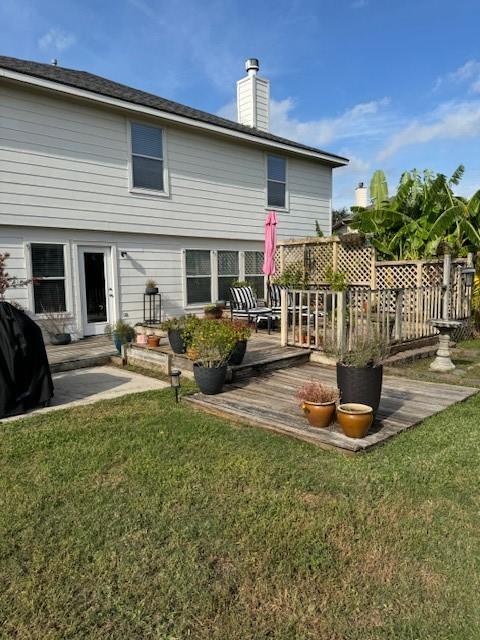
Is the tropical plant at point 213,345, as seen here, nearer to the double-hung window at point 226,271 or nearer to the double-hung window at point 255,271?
the double-hung window at point 226,271

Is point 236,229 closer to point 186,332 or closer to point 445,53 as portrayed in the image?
point 186,332

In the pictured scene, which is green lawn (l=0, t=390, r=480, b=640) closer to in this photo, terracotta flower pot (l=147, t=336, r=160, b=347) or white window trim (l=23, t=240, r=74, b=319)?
terracotta flower pot (l=147, t=336, r=160, b=347)

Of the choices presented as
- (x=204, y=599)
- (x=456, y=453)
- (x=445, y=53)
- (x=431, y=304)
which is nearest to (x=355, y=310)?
(x=431, y=304)

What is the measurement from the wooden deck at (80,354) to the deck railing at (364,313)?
3.30 meters

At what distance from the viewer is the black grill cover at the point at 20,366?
4.93 meters

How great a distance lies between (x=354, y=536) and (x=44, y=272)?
7.94 m

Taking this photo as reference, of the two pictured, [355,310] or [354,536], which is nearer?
[354,536]

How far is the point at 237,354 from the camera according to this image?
6.35m

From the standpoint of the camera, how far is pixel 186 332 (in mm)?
6492

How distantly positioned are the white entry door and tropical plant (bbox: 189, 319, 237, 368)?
4536 millimetres

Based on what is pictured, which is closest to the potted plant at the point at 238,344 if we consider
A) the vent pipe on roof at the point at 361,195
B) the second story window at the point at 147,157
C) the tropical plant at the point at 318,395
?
the tropical plant at the point at 318,395

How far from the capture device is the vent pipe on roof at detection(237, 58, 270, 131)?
13471 millimetres

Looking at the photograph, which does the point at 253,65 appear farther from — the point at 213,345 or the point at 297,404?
the point at 297,404

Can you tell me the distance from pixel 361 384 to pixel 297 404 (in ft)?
3.39
